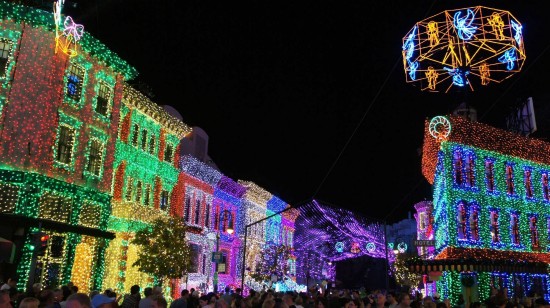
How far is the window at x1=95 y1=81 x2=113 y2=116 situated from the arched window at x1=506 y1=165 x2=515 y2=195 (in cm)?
2744

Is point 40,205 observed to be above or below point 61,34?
below

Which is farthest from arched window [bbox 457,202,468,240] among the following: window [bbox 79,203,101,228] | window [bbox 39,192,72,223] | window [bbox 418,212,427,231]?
window [bbox 418,212,427,231]

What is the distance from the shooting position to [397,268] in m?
60.4

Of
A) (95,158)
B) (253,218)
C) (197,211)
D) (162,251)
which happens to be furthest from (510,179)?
(95,158)

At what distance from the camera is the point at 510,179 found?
3759 centimetres

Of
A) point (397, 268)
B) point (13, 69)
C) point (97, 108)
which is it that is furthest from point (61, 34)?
point (397, 268)

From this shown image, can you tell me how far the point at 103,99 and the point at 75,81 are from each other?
2.67m

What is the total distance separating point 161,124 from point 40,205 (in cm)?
1421

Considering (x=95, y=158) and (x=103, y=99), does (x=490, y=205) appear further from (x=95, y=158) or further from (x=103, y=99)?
(x=103, y=99)

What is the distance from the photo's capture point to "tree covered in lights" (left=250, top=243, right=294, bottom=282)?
49853 mm

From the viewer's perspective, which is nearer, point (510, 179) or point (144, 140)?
point (144, 140)

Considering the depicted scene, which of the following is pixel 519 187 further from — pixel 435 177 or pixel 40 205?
pixel 40 205

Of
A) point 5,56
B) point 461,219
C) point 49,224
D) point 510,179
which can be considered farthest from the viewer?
point 510,179

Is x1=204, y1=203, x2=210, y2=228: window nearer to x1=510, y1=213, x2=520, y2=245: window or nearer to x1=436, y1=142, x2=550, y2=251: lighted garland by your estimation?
x1=436, y1=142, x2=550, y2=251: lighted garland
